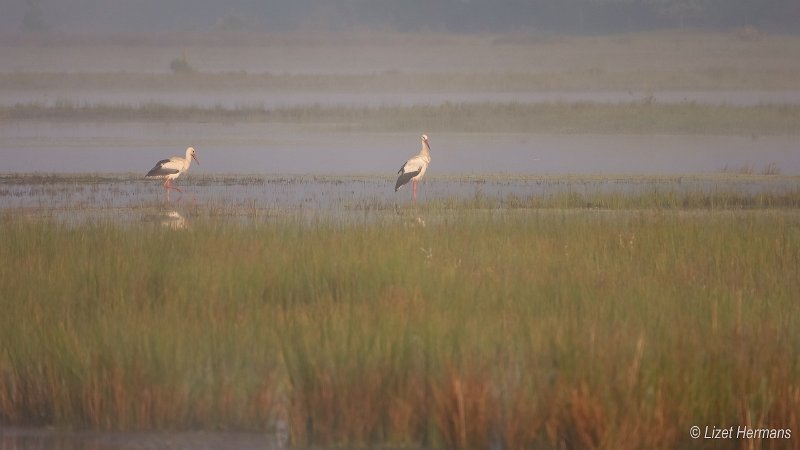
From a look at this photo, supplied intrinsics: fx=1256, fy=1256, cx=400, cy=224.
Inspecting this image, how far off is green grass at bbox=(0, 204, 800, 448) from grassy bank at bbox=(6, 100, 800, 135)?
156ft

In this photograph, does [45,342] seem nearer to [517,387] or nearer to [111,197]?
[517,387]

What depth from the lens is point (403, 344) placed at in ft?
23.5

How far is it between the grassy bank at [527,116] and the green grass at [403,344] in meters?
47.6

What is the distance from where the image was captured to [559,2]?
160625mm

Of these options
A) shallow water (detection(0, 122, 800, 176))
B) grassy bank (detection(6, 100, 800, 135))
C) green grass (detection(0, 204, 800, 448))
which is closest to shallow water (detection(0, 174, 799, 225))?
shallow water (detection(0, 122, 800, 176))

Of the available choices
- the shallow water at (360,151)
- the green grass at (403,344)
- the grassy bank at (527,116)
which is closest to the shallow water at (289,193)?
the shallow water at (360,151)

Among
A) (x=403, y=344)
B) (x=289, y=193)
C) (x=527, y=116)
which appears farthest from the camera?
(x=527, y=116)

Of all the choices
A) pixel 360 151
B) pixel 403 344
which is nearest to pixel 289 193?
pixel 403 344

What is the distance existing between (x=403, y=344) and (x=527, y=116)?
2189 inches

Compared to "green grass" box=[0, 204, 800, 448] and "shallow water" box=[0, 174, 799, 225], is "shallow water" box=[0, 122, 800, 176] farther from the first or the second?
"green grass" box=[0, 204, 800, 448]

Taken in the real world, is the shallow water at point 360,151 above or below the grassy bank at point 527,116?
below

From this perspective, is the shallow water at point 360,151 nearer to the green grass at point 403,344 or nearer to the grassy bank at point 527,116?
the grassy bank at point 527,116

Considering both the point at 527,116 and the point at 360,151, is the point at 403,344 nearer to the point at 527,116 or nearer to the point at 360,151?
the point at 360,151

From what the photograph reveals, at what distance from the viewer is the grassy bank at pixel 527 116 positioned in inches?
2333
